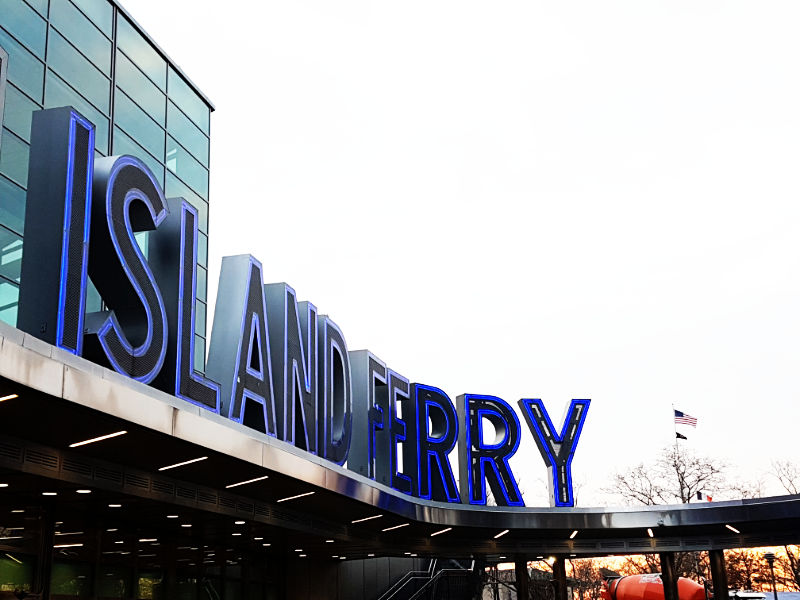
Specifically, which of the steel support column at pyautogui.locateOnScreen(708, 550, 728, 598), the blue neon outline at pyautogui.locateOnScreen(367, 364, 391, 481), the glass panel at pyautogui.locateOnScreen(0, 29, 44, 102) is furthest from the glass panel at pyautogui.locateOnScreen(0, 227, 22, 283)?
the steel support column at pyautogui.locateOnScreen(708, 550, 728, 598)

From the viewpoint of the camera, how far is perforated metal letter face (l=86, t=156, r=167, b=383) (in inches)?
720

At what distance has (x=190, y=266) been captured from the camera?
70.0 feet

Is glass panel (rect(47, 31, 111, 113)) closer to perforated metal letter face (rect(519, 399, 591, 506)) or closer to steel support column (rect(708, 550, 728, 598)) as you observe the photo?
perforated metal letter face (rect(519, 399, 591, 506))

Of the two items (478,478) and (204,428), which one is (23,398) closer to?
(204,428)

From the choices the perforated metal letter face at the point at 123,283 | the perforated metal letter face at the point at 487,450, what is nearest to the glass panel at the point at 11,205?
the perforated metal letter face at the point at 123,283

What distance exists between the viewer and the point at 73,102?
29562mm

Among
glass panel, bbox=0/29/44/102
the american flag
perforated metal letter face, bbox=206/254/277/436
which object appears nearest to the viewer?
perforated metal letter face, bbox=206/254/277/436

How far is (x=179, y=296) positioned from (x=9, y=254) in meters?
7.71

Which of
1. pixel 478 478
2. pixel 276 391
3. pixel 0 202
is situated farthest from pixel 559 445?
pixel 0 202

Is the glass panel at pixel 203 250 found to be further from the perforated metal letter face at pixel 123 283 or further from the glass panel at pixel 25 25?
the perforated metal letter face at pixel 123 283

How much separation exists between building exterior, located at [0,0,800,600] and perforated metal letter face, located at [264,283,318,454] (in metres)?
0.07

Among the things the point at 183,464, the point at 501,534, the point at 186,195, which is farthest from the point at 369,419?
the point at 183,464

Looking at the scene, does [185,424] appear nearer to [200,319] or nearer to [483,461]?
[200,319]

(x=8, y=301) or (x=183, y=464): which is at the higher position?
(x=8, y=301)
